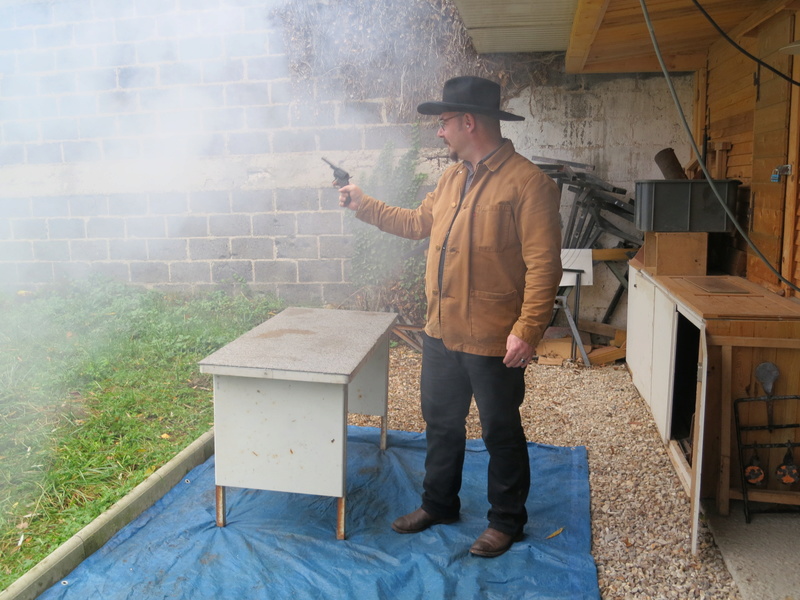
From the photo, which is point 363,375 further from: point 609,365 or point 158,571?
point 609,365

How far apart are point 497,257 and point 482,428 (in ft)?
2.34

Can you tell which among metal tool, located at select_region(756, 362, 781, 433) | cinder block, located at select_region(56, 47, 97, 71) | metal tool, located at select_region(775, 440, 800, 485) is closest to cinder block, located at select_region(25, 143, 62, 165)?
cinder block, located at select_region(56, 47, 97, 71)

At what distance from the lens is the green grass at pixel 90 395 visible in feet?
10.5

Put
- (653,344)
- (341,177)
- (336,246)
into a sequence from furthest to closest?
(336,246), (653,344), (341,177)

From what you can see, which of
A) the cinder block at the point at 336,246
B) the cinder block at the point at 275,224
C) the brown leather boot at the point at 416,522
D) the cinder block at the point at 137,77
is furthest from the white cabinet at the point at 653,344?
the cinder block at the point at 137,77

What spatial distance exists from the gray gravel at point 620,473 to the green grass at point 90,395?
1375mm

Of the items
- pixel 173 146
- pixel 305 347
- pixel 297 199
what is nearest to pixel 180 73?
pixel 173 146

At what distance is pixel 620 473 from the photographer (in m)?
3.66

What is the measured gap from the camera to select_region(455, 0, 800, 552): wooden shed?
290cm

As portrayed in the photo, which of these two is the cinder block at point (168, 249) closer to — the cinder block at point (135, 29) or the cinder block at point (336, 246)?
the cinder block at point (336, 246)

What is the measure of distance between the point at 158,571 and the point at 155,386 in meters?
2.30

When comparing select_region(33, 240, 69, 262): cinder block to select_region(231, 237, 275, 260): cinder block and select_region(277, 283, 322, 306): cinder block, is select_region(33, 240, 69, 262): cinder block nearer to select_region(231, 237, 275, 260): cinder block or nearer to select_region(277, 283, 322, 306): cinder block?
select_region(231, 237, 275, 260): cinder block

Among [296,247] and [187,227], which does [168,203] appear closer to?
[187,227]

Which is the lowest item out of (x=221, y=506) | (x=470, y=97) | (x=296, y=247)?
(x=221, y=506)
